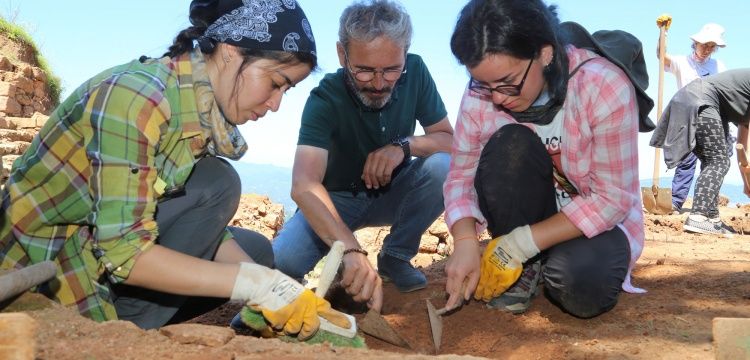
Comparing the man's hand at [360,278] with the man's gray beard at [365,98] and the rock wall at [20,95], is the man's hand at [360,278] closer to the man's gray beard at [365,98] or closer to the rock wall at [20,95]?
the man's gray beard at [365,98]

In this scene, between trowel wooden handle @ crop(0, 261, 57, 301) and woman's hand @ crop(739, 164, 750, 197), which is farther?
woman's hand @ crop(739, 164, 750, 197)

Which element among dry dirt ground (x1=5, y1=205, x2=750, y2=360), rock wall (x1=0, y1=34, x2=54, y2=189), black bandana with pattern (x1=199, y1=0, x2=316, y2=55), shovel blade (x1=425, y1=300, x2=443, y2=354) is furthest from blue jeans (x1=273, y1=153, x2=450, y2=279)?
rock wall (x1=0, y1=34, x2=54, y2=189)

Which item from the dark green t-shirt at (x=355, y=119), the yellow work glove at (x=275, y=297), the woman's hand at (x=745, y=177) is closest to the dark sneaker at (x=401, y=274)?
the dark green t-shirt at (x=355, y=119)

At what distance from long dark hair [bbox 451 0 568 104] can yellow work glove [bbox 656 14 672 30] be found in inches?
278

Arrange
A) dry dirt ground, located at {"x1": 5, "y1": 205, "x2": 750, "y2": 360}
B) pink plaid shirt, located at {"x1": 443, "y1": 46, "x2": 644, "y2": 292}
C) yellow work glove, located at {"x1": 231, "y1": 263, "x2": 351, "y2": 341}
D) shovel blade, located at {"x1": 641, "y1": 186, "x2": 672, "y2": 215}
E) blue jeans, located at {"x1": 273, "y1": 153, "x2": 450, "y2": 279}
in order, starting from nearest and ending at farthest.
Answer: dry dirt ground, located at {"x1": 5, "y1": 205, "x2": 750, "y2": 360}, yellow work glove, located at {"x1": 231, "y1": 263, "x2": 351, "y2": 341}, pink plaid shirt, located at {"x1": 443, "y1": 46, "x2": 644, "y2": 292}, blue jeans, located at {"x1": 273, "y1": 153, "x2": 450, "y2": 279}, shovel blade, located at {"x1": 641, "y1": 186, "x2": 672, "y2": 215}

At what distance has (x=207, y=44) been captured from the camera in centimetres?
197

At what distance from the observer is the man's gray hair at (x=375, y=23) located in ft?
9.38

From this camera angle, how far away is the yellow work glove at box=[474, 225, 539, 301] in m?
2.47

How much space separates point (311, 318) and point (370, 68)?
135 centimetres

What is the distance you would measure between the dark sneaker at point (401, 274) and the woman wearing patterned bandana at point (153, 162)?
4.21 feet

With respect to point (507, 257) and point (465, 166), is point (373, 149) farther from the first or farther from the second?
point (507, 257)

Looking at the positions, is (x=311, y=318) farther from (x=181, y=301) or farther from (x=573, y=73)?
(x=573, y=73)

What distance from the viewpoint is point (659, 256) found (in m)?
A: 4.00

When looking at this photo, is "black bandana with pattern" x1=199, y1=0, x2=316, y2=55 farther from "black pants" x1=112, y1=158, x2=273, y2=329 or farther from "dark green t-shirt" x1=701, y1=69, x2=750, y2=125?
"dark green t-shirt" x1=701, y1=69, x2=750, y2=125
